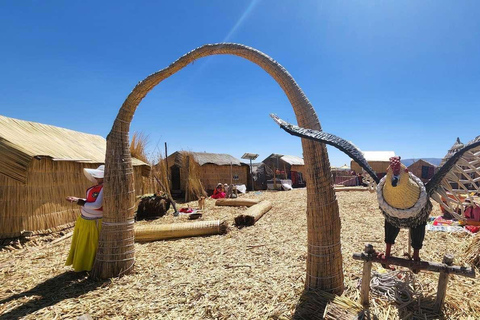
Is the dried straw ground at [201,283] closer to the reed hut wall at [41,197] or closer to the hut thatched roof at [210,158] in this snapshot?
Answer: the reed hut wall at [41,197]

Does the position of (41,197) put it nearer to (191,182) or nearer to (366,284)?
(366,284)

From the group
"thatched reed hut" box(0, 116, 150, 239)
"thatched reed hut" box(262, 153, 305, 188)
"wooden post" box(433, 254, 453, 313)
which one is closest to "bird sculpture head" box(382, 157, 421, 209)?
"wooden post" box(433, 254, 453, 313)

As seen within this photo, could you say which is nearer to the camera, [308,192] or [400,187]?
[400,187]

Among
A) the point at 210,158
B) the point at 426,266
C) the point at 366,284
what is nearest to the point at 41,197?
the point at 366,284

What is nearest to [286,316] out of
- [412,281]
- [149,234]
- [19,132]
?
[412,281]

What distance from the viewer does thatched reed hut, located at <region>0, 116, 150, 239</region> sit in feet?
17.4

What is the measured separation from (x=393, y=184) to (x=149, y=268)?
3.64 metres

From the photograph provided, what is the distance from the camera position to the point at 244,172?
18.5 m

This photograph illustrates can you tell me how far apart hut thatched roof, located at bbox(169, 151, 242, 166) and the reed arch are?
419 inches

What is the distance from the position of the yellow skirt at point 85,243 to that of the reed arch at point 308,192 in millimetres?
197

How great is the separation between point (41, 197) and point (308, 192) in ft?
19.7

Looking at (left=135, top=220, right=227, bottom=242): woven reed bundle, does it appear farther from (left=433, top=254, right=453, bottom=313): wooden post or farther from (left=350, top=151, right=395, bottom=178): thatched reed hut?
(left=350, top=151, right=395, bottom=178): thatched reed hut

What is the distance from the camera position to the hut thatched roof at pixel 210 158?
52.0ft

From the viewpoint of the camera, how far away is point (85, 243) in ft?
12.7
